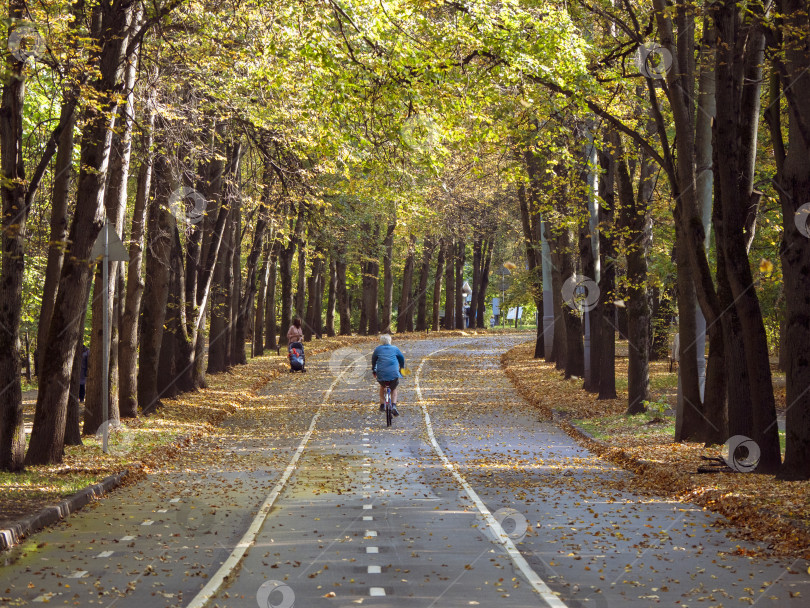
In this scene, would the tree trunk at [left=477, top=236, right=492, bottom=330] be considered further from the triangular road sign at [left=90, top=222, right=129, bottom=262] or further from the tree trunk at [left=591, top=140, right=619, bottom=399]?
the triangular road sign at [left=90, top=222, right=129, bottom=262]

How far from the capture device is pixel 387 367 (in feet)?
73.2

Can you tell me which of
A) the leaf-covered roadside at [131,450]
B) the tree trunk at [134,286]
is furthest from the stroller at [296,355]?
the tree trunk at [134,286]

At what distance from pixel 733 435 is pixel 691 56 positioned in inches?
265

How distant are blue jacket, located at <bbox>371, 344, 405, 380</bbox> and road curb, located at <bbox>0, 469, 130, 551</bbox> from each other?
8830 mm

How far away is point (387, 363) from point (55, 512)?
1185 cm

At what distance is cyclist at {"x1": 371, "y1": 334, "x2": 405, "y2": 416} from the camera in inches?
872

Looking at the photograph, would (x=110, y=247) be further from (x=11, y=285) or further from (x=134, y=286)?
(x=134, y=286)

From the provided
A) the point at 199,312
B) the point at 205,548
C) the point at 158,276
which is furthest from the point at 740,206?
the point at 199,312

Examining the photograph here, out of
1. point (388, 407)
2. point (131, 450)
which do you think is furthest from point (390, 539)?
point (388, 407)

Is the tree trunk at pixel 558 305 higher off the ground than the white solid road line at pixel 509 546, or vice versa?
the tree trunk at pixel 558 305

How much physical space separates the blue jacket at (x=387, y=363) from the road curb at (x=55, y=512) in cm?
883

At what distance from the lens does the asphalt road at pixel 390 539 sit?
799cm

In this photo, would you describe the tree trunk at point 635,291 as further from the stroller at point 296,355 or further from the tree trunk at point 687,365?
the stroller at point 296,355

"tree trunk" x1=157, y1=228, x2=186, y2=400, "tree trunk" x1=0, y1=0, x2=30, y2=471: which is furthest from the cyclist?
"tree trunk" x1=0, y1=0, x2=30, y2=471
